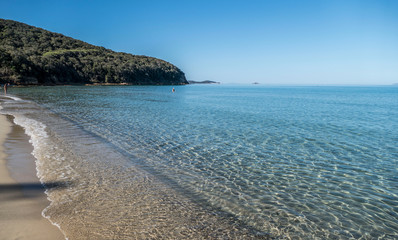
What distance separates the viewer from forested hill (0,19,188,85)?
80.6 m

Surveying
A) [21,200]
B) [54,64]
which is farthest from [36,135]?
[54,64]

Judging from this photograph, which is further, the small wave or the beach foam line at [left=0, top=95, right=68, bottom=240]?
the small wave

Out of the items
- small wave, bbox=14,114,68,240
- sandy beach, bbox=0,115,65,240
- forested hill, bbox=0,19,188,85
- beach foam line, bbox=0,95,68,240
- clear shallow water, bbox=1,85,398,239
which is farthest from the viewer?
forested hill, bbox=0,19,188,85

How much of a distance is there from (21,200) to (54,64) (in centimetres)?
10487

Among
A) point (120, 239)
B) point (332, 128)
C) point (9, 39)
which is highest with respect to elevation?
point (9, 39)

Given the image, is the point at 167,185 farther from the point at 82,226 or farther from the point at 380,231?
the point at 380,231

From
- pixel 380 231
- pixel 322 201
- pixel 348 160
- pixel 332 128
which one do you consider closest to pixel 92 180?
pixel 322 201

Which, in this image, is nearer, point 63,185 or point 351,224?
point 351,224

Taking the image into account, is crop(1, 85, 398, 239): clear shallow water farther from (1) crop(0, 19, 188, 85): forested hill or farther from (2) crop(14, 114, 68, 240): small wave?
(1) crop(0, 19, 188, 85): forested hill

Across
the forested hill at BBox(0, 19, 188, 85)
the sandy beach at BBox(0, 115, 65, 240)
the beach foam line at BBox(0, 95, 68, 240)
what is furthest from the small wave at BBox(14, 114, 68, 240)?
the forested hill at BBox(0, 19, 188, 85)

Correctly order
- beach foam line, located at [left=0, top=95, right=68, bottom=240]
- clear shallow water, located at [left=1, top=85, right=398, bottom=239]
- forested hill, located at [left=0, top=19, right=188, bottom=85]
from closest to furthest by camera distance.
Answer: clear shallow water, located at [left=1, top=85, right=398, bottom=239] → beach foam line, located at [left=0, top=95, right=68, bottom=240] → forested hill, located at [left=0, top=19, right=188, bottom=85]

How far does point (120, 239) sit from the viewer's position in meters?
4.37

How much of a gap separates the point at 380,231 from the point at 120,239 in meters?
5.18

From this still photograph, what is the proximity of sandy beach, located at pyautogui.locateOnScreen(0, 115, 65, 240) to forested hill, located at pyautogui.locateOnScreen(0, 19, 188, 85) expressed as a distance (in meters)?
86.3
